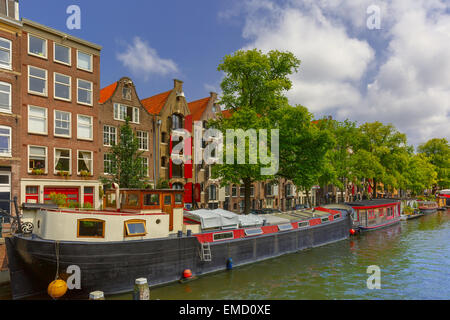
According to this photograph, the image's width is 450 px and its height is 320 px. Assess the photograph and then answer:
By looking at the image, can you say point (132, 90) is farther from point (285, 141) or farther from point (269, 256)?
point (269, 256)

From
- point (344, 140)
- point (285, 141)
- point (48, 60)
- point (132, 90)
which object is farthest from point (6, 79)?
point (344, 140)

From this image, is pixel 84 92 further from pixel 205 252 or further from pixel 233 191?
pixel 233 191

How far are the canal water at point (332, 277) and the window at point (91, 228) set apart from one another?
295 cm

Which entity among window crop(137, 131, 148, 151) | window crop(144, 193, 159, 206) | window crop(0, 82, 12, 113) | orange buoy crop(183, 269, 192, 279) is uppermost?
window crop(0, 82, 12, 113)

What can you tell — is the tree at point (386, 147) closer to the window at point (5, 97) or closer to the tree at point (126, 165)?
the tree at point (126, 165)

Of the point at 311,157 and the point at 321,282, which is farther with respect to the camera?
the point at 311,157

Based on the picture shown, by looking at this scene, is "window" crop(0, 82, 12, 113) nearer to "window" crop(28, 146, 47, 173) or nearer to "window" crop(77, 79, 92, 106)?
"window" crop(28, 146, 47, 173)

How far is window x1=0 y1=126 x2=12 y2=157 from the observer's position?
2600cm

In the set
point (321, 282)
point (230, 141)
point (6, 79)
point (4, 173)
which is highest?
point (6, 79)

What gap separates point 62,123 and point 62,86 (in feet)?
11.9

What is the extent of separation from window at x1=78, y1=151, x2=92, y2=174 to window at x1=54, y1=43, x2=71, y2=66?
9045 millimetres

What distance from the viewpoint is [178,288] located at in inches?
639

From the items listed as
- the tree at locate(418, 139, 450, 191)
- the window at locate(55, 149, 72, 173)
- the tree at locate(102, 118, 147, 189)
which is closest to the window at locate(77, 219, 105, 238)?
Answer: the tree at locate(102, 118, 147, 189)
